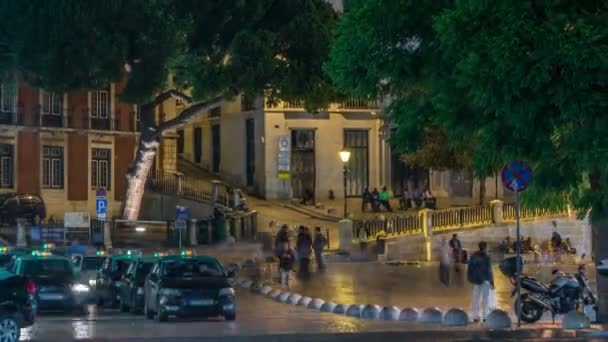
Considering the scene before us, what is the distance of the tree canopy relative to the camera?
43406 mm

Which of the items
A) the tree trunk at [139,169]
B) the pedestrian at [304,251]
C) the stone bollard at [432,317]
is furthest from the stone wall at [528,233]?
the stone bollard at [432,317]

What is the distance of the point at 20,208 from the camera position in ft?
175

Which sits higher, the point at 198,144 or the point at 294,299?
the point at 198,144

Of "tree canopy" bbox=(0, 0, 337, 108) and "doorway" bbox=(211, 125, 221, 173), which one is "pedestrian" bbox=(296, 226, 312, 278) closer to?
"tree canopy" bbox=(0, 0, 337, 108)

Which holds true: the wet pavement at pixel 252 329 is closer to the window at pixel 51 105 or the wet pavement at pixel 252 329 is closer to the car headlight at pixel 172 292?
the car headlight at pixel 172 292

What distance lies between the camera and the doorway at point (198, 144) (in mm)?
65562

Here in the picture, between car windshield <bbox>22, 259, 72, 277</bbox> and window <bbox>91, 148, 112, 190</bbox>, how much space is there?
2895 cm

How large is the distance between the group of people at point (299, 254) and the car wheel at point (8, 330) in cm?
1528

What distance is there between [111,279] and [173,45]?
48.9 feet

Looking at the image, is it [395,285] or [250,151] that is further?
[250,151]

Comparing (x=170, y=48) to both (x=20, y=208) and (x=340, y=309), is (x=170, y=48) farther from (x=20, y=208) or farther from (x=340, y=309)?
(x=340, y=309)

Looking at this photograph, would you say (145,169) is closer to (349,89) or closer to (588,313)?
(588,313)

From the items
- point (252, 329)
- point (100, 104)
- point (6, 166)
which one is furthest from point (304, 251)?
point (100, 104)

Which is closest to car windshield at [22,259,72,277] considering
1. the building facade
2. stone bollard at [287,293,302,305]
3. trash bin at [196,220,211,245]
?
stone bollard at [287,293,302,305]
